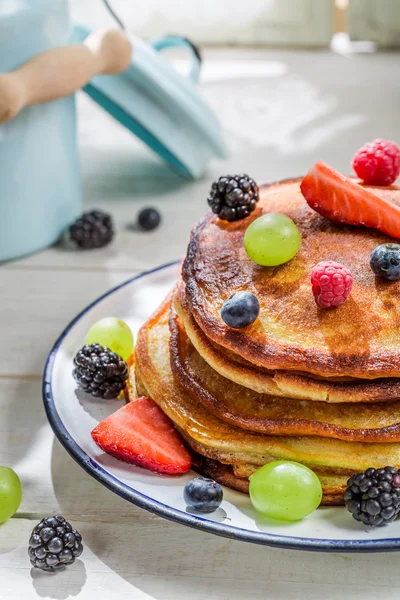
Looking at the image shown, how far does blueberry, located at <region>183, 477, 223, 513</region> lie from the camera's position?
1571mm

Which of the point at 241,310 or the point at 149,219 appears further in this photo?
the point at 149,219

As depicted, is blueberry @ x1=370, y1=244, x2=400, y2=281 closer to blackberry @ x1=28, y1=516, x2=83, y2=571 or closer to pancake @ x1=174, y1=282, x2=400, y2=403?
pancake @ x1=174, y1=282, x2=400, y2=403

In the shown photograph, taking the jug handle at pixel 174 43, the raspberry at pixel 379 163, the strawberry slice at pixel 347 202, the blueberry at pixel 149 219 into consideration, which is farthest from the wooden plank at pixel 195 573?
the jug handle at pixel 174 43

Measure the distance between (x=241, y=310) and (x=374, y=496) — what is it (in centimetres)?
40

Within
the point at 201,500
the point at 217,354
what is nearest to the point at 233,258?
the point at 217,354

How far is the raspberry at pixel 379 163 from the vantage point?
1.98m

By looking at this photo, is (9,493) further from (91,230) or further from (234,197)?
(91,230)

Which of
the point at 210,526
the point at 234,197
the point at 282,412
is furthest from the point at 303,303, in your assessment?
the point at 210,526

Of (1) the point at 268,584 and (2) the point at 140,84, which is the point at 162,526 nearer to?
(1) the point at 268,584

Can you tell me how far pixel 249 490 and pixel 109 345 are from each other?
22.3 inches

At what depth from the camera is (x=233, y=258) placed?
1831mm

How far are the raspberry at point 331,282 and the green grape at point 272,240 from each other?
11 centimetres

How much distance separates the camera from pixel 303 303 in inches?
66.6

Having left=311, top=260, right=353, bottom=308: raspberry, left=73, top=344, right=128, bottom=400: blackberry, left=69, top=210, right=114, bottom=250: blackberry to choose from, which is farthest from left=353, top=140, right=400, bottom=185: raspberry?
left=69, top=210, right=114, bottom=250: blackberry
